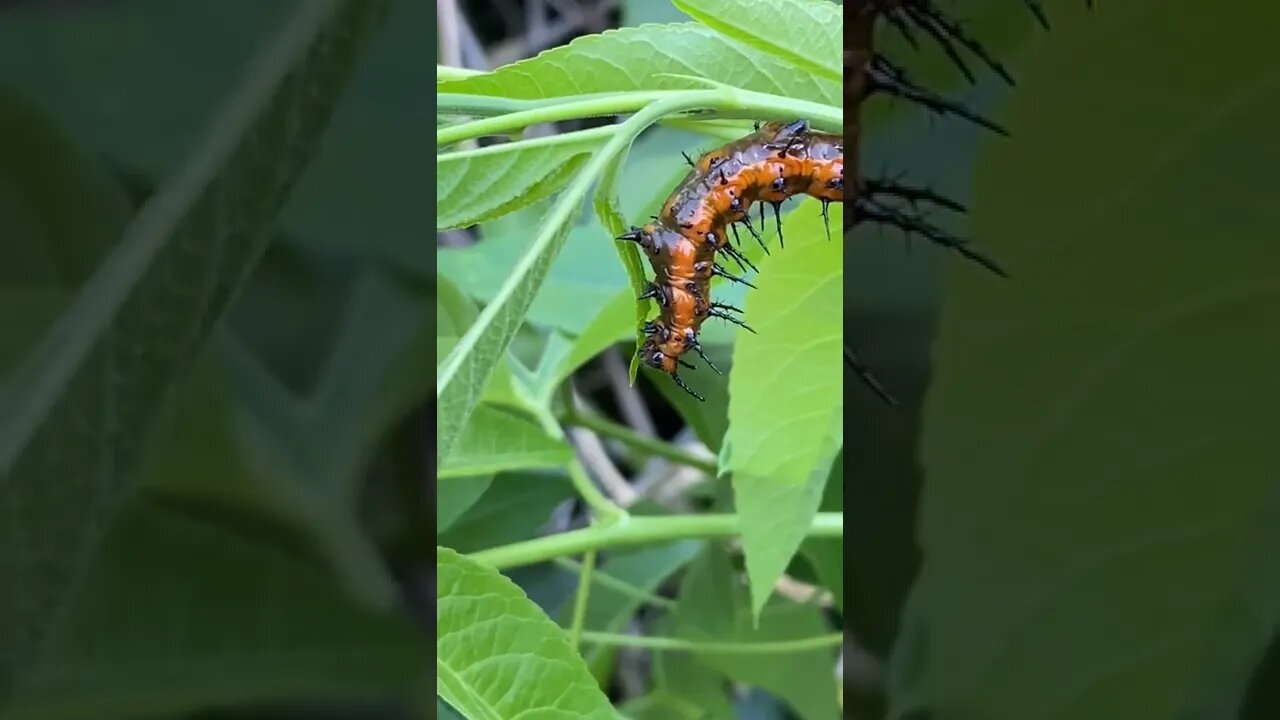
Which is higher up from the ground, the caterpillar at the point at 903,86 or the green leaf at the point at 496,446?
the caterpillar at the point at 903,86

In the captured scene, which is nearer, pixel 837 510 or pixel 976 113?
pixel 976 113

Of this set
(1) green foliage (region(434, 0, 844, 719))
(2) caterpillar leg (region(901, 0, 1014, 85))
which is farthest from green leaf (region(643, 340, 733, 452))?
(2) caterpillar leg (region(901, 0, 1014, 85))

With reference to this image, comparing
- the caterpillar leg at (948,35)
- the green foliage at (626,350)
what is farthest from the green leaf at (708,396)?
the caterpillar leg at (948,35)

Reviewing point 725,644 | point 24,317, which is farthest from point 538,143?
point 725,644

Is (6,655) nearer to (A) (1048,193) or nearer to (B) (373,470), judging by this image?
(B) (373,470)

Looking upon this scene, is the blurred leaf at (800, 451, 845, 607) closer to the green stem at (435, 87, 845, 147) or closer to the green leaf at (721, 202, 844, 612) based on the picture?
the green leaf at (721, 202, 844, 612)

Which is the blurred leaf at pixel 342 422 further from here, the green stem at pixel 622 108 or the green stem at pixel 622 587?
the green stem at pixel 622 587

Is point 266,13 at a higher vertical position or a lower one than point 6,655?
higher

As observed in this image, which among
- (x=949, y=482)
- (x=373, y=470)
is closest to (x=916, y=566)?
(x=949, y=482)
